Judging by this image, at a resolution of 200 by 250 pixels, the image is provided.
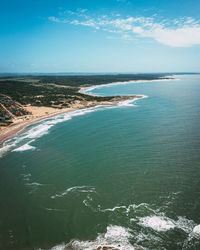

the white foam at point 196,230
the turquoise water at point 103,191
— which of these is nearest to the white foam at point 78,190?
the turquoise water at point 103,191

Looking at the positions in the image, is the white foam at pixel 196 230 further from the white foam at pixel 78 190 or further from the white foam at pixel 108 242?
the white foam at pixel 78 190

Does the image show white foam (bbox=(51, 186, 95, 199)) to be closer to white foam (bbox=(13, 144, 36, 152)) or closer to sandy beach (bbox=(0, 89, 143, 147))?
white foam (bbox=(13, 144, 36, 152))

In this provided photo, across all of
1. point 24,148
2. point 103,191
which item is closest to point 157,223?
point 103,191

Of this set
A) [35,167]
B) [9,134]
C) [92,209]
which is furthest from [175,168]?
[9,134]

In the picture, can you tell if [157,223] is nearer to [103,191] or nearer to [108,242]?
[108,242]

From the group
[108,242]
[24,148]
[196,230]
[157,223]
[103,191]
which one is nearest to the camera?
[108,242]

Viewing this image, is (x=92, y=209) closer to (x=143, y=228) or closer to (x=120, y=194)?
(x=120, y=194)
